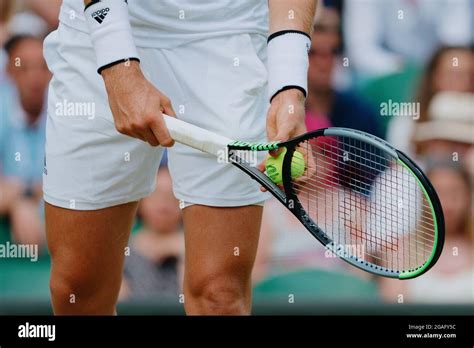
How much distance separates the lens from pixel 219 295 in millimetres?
2746

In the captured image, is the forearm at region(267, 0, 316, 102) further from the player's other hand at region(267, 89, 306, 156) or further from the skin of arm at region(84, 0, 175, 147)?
the skin of arm at region(84, 0, 175, 147)

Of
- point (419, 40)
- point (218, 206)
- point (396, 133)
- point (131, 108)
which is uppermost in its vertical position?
point (419, 40)

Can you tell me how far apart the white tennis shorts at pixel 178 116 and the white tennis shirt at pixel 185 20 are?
0.02 metres

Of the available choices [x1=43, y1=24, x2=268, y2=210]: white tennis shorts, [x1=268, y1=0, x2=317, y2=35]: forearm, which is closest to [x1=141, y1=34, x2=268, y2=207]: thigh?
[x1=43, y1=24, x2=268, y2=210]: white tennis shorts

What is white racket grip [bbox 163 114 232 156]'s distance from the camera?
8.27 ft

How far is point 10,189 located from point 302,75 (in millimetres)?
2124

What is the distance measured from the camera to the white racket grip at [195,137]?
8.27ft

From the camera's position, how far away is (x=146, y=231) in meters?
4.46

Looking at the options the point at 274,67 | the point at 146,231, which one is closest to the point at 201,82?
the point at 274,67

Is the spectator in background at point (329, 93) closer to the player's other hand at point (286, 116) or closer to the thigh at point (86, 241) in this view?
the thigh at point (86, 241)

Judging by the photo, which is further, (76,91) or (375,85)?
(375,85)

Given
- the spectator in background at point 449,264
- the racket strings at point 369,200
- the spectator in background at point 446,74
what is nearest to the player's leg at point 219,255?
the racket strings at point 369,200

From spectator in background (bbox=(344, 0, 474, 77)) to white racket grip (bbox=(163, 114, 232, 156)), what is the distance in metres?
1.98

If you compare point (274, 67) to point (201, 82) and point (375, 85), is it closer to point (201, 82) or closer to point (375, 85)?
point (201, 82)
